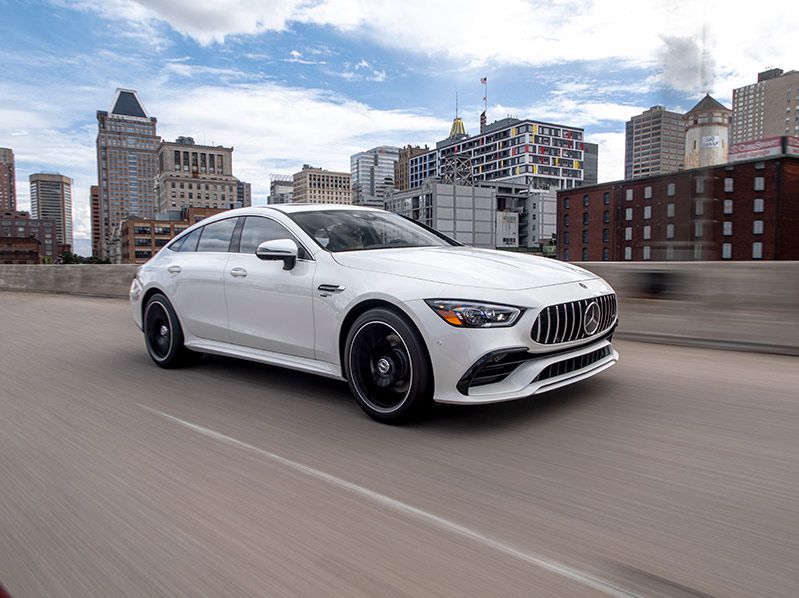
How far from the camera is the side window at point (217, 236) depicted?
18.4ft

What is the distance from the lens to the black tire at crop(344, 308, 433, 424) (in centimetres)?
380

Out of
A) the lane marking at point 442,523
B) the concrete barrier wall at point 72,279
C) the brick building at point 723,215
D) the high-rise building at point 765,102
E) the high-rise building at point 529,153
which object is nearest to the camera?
the lane marking at point 442,523

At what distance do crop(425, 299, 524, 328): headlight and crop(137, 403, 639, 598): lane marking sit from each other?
1120mm

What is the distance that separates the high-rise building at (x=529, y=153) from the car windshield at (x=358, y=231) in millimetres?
165668

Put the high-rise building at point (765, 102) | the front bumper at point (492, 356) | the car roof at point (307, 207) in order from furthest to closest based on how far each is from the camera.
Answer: the high-rise building at point (765, 102) < the car roof at point (307, 207) < the front bumper at point (492, 356)

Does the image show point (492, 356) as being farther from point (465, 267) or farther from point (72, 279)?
point (72, 279)

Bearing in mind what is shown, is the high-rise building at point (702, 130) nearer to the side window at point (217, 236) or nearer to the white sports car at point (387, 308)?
the white sports car at point (387, 308)

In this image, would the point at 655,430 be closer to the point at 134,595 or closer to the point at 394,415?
the point at 394,415

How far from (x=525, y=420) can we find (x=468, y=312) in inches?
35.9

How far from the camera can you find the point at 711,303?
657cm

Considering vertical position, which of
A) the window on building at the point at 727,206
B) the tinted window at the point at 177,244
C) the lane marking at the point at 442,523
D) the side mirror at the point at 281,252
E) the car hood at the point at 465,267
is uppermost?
the window on building at the point at 727,206

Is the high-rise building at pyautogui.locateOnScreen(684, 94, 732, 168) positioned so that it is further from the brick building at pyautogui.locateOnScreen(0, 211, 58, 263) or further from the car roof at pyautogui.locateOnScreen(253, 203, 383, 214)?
the brick building at pyautogui.locateOnScreen(0, 211, 58, 263)

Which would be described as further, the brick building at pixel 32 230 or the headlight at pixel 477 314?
the brick building at pixel 32 230

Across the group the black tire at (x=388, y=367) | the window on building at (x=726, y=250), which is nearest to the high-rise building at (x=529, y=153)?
the window on building at (x=726, y=250)
